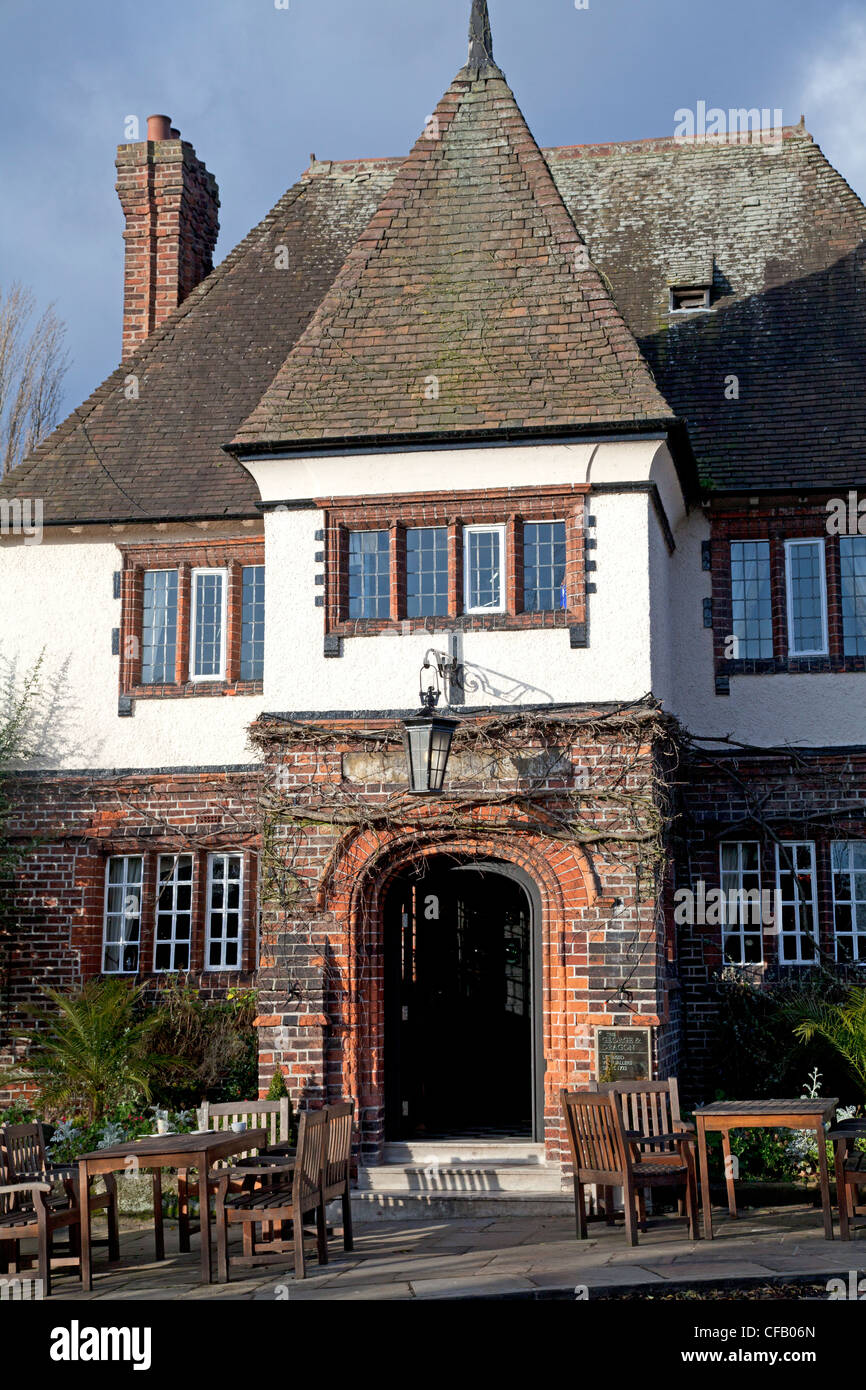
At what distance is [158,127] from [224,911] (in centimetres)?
1009

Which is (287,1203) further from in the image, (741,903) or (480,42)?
(480,42)

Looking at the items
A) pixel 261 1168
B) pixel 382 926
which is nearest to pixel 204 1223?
pixel 261 1168

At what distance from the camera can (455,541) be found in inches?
538

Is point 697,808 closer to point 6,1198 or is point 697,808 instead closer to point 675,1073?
point 675,1073

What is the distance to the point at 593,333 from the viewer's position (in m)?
13.8

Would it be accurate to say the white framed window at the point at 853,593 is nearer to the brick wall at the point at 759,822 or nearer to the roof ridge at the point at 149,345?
the brick wall at the point at 759,822

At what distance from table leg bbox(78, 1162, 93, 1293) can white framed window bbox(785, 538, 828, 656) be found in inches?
350

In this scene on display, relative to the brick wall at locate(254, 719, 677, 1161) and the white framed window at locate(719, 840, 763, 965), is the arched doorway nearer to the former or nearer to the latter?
the brick wall at locate(254, 719, 677, 1161)

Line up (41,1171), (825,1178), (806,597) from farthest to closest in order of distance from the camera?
(806,597), (41,1171), (825,1178)

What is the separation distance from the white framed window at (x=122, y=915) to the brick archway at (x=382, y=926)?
3733 mm

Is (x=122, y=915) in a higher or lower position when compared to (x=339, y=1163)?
higher

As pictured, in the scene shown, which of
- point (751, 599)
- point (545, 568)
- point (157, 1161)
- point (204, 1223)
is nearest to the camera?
point (204, 1223)

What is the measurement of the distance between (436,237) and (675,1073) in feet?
26.9
